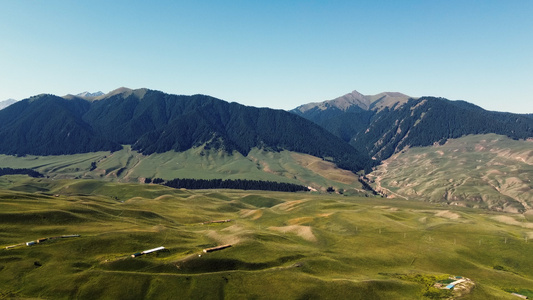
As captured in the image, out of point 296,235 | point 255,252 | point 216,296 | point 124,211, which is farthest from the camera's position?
point 124,211

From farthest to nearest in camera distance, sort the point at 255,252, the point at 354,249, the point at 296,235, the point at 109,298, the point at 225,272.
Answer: the point at 296,235 < the point at 354,249 < the point at 255,252 < the point at 225,272 < the point at 109,298

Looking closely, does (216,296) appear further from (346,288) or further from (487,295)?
(487,295)

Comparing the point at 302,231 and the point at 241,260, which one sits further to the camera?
the point at 302,231

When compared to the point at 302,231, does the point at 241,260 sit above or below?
above

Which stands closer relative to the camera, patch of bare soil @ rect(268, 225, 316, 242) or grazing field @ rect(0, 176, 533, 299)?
grazing field @ rect(0, 176, 533, 299)

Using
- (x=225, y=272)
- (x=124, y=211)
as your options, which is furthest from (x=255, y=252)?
(x=124, y=211)

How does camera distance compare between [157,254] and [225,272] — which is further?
[157,254]

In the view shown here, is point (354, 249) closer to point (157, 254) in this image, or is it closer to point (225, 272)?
point (225, 272)

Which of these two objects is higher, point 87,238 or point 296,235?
point 87,238

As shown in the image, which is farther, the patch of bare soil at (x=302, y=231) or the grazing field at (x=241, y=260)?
the patch of bare soil at (x=302, y=231)
